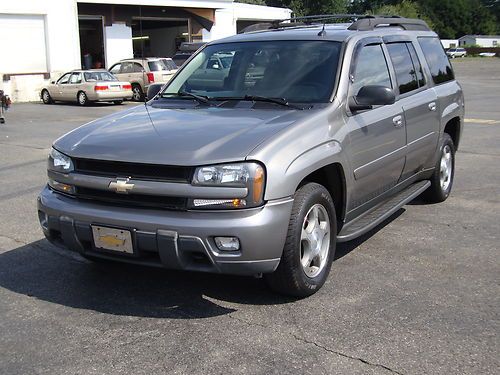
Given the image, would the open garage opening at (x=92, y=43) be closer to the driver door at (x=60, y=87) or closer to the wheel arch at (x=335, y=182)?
the driver door at (x=60, y=87)

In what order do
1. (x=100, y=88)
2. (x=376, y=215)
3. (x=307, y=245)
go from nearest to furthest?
(x=307, y=245), (x=376, y=215), (x=100, y=88)

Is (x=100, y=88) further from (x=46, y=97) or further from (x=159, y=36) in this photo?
(x=159, y=36)

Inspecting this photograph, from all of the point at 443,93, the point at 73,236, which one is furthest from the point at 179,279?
the point at 443,93

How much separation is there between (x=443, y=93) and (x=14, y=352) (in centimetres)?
508

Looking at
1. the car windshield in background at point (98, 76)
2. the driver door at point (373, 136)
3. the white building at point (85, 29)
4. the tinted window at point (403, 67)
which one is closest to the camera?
the driver door at point (373, 136)

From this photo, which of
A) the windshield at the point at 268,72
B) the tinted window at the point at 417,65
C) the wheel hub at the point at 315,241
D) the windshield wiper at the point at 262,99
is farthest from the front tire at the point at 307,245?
the tinted window at the point at 417,65

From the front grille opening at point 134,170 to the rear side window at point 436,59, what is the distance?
373 centimetres

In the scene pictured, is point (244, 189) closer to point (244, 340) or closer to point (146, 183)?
point (146, 183)

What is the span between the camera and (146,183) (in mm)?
3723

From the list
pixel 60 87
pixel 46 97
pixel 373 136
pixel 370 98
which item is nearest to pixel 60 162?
pixel 370 98

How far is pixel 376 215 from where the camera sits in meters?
5.02

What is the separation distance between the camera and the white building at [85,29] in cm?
2594

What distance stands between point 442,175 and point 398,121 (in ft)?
5.99

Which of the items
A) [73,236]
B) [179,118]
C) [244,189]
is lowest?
[73,236]
